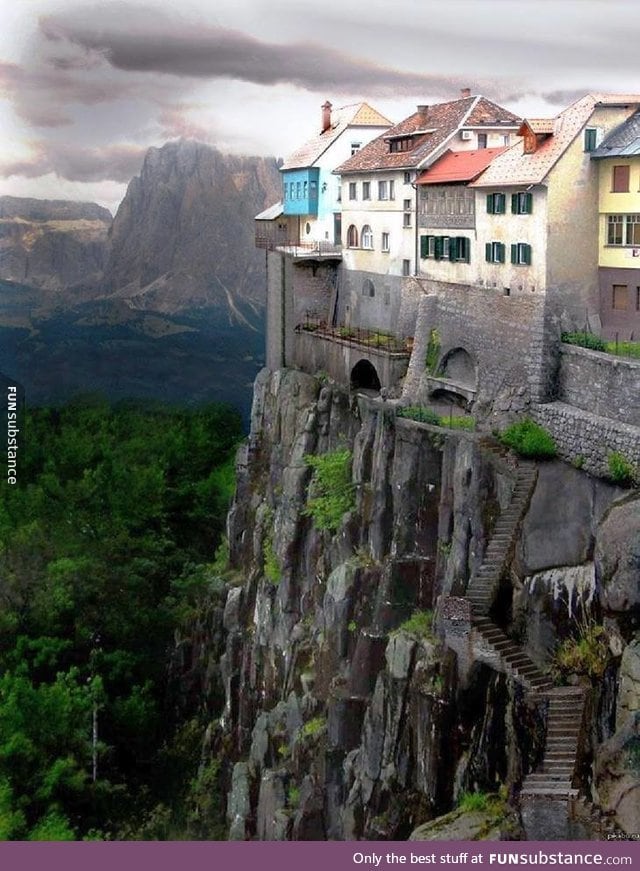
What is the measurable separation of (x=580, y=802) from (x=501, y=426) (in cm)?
920

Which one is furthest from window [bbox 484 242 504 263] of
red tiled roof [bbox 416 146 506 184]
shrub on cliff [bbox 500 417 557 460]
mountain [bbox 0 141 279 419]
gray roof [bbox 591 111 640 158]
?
mountain [bbox 0 141 279 419]

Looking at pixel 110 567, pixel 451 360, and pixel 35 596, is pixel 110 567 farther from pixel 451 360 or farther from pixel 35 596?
pixel 451 360

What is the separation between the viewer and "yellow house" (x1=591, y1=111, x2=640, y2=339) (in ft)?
88.7

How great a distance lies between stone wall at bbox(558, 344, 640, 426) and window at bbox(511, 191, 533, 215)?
3.10 metres

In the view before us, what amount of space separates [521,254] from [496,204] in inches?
60.6

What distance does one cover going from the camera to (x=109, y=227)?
44969 millimetres

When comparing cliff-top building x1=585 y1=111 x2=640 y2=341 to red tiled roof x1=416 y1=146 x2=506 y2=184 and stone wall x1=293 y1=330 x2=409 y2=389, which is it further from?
stone wall x1=293 y1=330 x2=409 y2=389

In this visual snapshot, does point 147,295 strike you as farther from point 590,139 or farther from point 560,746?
point 560,746

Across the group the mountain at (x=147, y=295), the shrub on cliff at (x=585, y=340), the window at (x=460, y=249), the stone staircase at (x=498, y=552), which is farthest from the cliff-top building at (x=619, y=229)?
the mountain at (x=147, y=295)

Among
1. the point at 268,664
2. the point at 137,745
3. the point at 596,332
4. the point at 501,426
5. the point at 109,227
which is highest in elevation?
the point at 109,227

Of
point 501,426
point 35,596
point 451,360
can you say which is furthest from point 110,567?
point 501,426

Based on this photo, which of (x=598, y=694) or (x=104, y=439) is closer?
(x=598, y=694)

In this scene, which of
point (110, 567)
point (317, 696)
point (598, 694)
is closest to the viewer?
point (598, 694)

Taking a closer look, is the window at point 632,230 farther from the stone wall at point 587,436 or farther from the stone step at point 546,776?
the stone step at point 546,776
